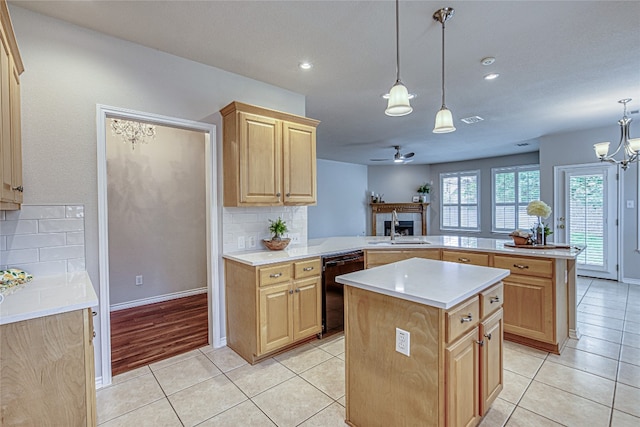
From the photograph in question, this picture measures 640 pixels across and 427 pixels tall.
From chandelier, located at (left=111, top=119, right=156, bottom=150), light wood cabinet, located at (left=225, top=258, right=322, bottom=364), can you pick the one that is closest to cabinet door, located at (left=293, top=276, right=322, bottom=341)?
light wood cabinet, located at (left=225, top=258, right=322, bottom=364)

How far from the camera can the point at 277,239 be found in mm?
3139

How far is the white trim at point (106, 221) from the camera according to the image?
7.52 ft

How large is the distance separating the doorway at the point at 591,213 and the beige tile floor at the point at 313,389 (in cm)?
285

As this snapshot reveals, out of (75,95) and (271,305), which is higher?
(75,95)

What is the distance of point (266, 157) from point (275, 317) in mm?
1510

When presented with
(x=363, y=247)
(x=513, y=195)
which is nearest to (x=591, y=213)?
(x=513, y=195)

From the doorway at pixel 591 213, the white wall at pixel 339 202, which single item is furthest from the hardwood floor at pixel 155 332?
the doorway at pixel 591 213

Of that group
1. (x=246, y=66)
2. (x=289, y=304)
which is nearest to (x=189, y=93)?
(x=246, y=66)

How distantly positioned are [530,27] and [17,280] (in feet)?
12.8

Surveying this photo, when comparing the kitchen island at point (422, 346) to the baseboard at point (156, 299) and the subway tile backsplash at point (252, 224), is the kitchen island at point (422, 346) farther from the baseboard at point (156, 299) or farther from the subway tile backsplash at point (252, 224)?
the baseboard at point (156, 299)

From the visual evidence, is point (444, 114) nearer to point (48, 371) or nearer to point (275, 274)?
point (275, 274)

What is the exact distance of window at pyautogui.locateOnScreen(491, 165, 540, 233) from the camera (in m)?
7.26

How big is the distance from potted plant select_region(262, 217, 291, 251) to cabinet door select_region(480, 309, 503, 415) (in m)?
1.98

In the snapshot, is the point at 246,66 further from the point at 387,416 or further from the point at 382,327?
the point at 387,416
